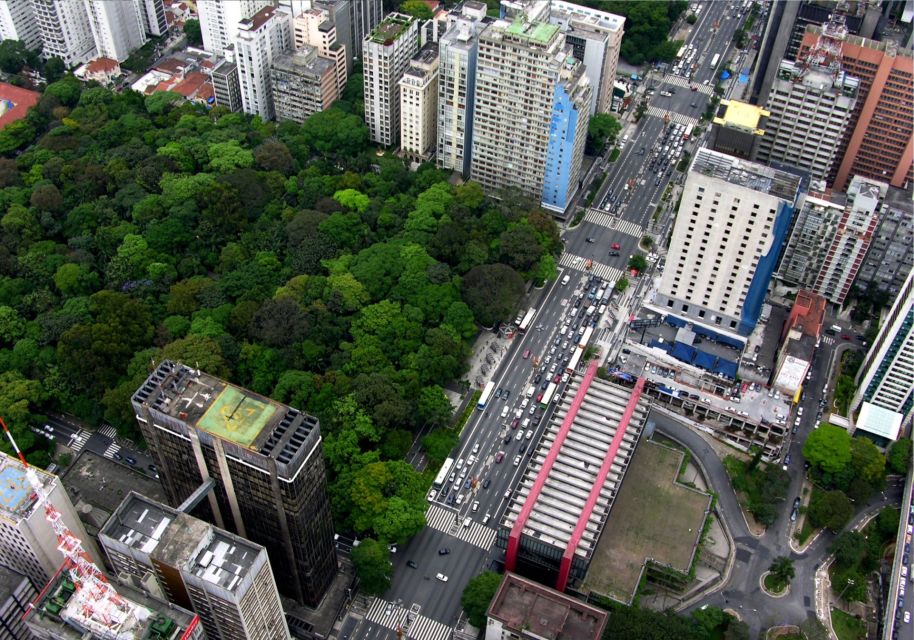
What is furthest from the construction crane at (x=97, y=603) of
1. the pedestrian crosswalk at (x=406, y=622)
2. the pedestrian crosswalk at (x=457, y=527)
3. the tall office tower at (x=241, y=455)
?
the pedestrian crosswalk at (x=457, y=527)

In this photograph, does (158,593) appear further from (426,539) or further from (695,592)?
(695,592)

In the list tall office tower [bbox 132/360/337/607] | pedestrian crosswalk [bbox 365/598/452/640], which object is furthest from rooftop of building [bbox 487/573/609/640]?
tall office tower [bbox 132/360/337/607]

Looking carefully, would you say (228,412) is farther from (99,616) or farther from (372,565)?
(372,565)

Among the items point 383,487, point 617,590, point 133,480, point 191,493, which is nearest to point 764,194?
point 617,590

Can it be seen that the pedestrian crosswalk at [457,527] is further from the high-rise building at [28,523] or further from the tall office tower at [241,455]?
the high-rise building at [28,523]

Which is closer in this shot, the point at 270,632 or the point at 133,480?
the point at 270,632

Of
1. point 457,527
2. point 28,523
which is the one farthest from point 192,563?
point 457,527
